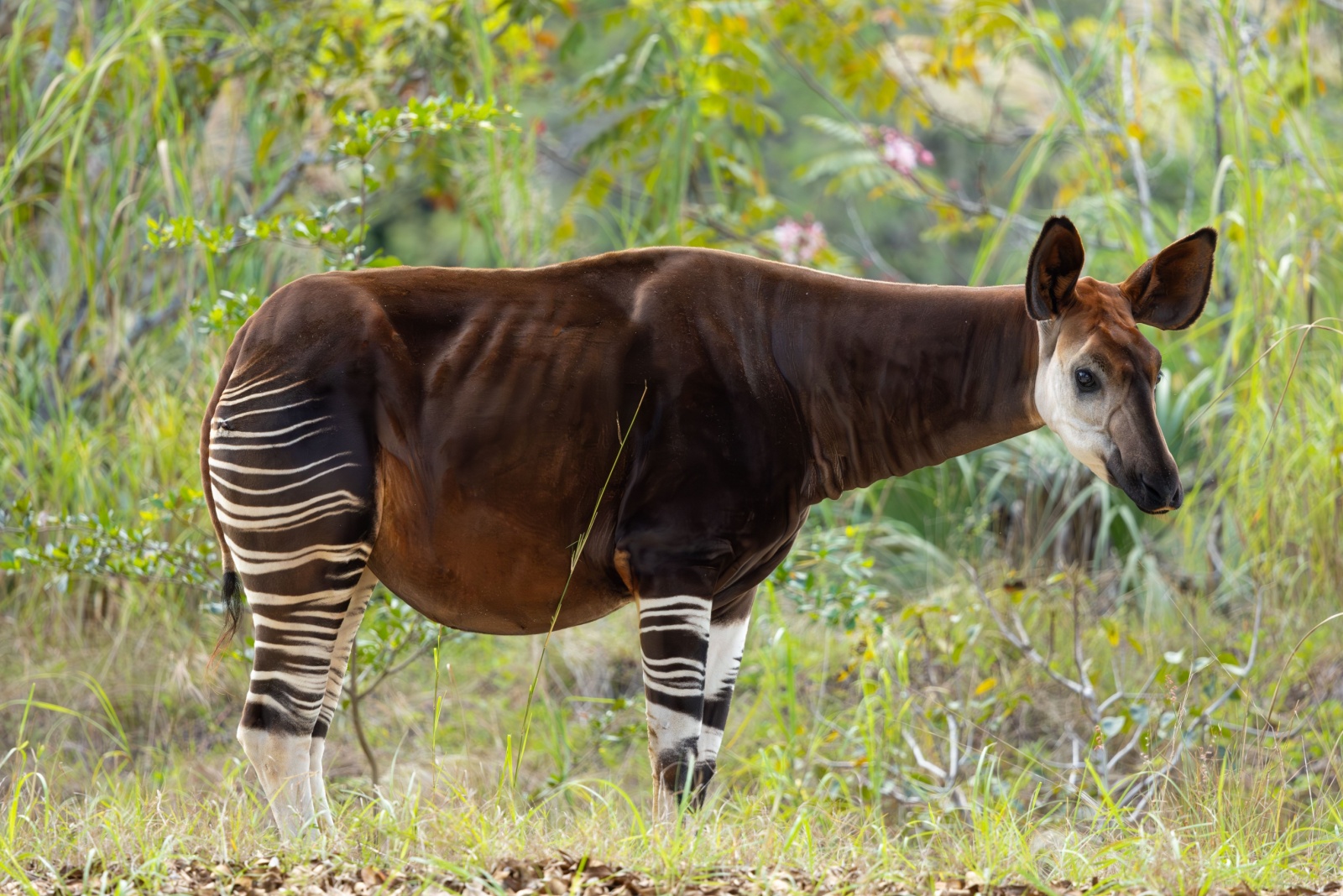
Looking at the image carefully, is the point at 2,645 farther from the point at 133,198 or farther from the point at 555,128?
the point at 555,128

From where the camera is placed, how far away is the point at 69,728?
542 cm

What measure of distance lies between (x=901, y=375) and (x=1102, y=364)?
0.49 m

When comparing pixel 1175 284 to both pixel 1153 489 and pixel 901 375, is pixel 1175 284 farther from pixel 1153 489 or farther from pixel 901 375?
pixel 901 375

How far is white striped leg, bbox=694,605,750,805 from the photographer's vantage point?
3297mm

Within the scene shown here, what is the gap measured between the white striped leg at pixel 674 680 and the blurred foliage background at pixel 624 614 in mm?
825

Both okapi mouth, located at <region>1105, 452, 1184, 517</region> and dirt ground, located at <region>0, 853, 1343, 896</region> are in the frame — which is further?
okapi mouth, located at <region>1105, 452, 1184, 517</region>

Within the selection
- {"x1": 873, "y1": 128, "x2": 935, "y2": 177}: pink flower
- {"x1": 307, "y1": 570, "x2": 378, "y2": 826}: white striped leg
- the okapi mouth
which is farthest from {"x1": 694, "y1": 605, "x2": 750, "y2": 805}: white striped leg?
{"x1": 873, "y1": 128, "x2": 935, "y2": 177}: pink flower

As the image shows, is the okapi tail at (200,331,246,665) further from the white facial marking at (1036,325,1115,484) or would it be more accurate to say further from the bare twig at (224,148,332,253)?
the bare twig at (224,148,332,253)

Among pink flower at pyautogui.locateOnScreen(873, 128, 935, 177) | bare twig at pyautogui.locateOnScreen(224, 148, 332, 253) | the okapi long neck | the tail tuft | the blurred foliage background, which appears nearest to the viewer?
the okapi long neck

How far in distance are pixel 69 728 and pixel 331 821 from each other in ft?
9.67

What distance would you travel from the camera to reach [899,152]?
7277 millimetres

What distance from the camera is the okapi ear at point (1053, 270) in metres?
2.88

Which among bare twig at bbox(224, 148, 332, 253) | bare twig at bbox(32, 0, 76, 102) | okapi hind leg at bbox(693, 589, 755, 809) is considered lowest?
okapi hind leg at bbox(693, 589, 755, 809)

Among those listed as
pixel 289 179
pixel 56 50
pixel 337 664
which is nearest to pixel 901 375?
pixel 337 664
